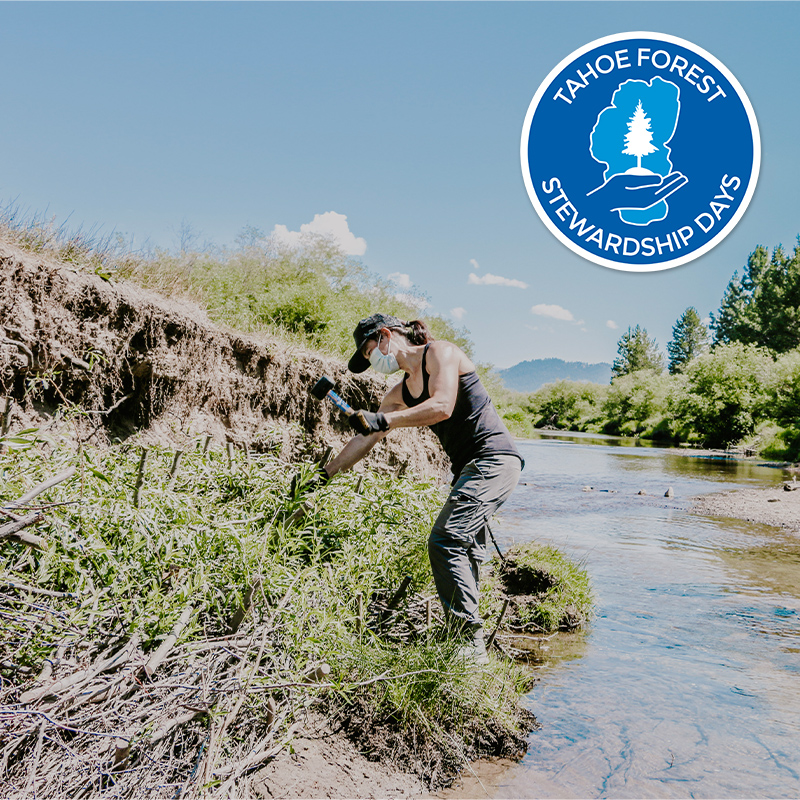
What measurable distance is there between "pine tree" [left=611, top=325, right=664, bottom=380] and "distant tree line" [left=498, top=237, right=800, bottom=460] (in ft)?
29.0

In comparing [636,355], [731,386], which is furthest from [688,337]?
[731,386]

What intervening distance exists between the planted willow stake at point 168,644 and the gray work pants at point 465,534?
133 cm

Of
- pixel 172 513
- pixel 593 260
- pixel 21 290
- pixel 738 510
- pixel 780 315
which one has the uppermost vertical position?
pixel 780 315

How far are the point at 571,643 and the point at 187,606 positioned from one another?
3.27 metres

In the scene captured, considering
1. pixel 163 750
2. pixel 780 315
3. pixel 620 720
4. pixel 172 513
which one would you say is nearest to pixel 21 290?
pixel 172 513

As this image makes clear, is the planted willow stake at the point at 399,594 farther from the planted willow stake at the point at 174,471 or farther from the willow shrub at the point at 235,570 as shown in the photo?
the planted willow stake at the point at 174,471

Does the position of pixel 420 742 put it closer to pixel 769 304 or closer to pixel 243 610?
pixel 243 610

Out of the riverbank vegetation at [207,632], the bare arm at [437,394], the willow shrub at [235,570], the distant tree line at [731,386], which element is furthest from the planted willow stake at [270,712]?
the distant tree line at [731,386]

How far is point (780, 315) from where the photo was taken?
49.4 metres

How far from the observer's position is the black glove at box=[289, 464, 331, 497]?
365cm

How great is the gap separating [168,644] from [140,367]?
464 cm

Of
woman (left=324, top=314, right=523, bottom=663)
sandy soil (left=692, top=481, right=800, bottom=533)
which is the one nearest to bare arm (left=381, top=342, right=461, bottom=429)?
woman (left=324, top=314, right=523, bottom=663)

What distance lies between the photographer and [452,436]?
3717mm

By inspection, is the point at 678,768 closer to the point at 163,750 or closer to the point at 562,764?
the point at 562,764
